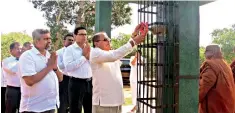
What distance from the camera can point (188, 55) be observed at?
293 centimetres

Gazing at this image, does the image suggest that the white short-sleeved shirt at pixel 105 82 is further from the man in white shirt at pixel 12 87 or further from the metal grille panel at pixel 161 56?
the man in white shirt at pixel 12 87

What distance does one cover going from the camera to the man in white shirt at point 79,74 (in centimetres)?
496

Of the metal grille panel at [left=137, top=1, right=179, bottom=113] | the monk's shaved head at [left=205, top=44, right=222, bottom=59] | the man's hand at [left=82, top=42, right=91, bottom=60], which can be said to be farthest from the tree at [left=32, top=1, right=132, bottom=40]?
the metal grille panel at [left=137, top=1, right=179, bottom=113]

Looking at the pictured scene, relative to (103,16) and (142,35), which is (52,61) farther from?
(103,16)

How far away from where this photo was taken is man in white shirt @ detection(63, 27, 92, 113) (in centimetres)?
496

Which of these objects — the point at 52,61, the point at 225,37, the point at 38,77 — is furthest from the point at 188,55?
the point at 225,37

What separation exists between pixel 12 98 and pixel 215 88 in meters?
3.63

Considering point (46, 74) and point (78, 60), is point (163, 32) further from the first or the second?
point (78, 60)

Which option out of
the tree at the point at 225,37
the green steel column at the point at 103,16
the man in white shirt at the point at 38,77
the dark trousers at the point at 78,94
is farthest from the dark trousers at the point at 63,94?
the tree at the point at 225,37

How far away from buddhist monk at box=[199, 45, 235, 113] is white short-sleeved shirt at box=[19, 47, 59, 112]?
1947mm

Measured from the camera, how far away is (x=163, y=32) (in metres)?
2.99

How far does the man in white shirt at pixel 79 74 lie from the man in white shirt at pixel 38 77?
149cm

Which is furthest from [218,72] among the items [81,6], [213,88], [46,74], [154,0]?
[81,6]

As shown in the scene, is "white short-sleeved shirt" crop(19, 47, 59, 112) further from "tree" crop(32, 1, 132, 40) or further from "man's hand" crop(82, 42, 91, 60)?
"tree" crop(32, 1, 132, 40)
